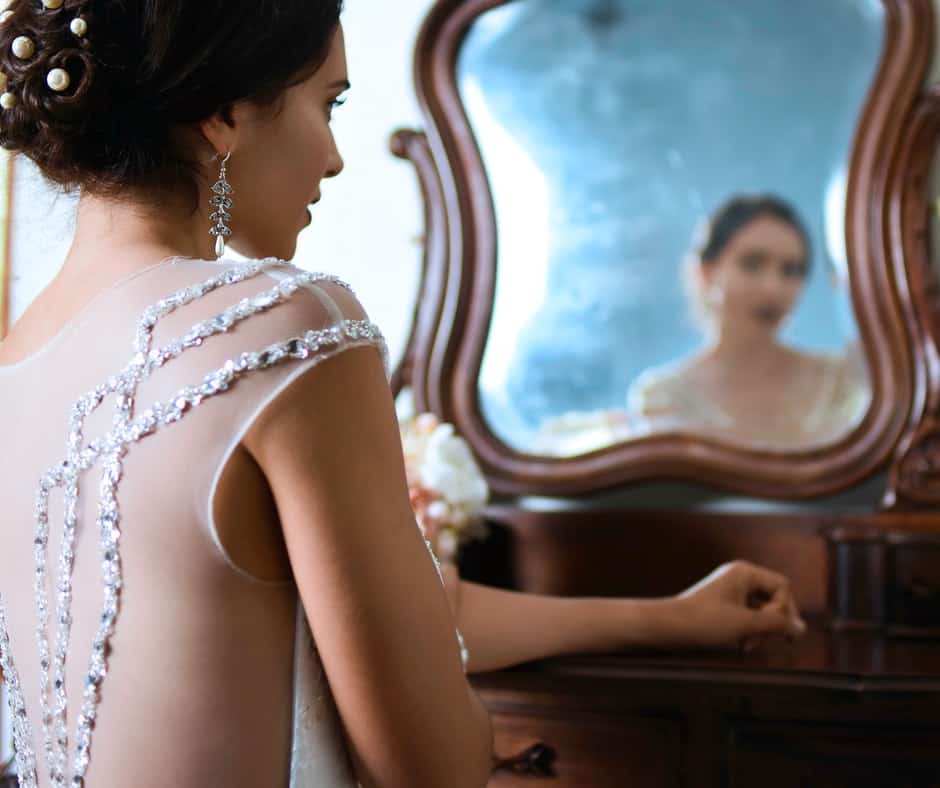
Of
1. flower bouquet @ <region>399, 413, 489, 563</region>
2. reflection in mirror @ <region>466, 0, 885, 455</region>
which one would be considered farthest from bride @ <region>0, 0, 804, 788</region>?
reflection in mirror @ <region>466, 0, 885, 455</region>

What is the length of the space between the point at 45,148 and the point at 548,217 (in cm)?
99

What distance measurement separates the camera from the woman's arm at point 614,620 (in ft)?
3.77

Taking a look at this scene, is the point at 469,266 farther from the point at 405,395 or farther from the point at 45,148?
the point at 45,148

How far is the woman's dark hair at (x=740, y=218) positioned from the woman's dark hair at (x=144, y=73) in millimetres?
911

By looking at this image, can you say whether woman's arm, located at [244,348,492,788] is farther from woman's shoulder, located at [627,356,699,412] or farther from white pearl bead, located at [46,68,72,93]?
woman's shoulder, located at [627,356,699,412]

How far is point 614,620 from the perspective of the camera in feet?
3.85

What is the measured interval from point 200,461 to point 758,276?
→ 42.0 inches

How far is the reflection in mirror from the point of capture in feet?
4.83

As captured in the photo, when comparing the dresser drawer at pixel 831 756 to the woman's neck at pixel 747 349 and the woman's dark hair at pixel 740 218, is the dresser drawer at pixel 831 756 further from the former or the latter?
the woman's dark hair at pixel 740 218

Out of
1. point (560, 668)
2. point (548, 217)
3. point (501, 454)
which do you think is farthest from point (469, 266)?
point (560, 668)

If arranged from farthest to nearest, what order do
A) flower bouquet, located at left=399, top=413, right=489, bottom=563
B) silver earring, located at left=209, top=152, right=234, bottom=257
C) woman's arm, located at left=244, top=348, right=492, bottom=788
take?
flower bouquet, located at left=399, top=413, right=489, bottom=563, silver earring, located at left=209, top=152, right=234, bottom=257, woman's arm, located at left=244, top=348, right=492, bottom=788

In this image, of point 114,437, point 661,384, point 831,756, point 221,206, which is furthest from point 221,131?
point 661,384

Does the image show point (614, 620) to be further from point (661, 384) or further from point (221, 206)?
point (221, 206)

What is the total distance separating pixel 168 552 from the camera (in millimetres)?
590
